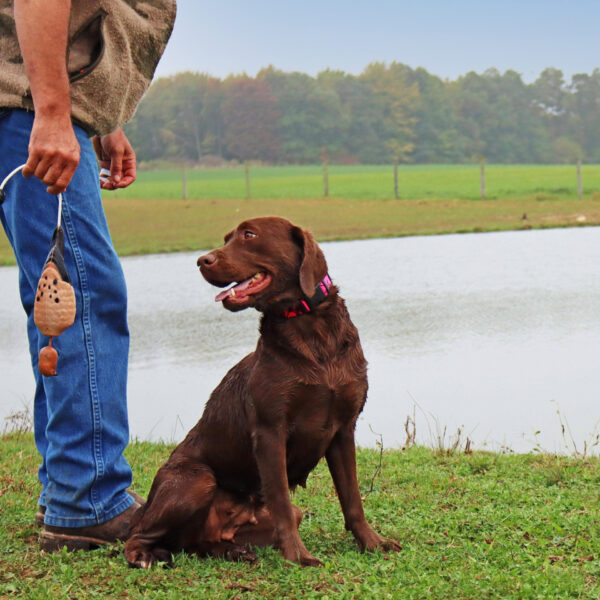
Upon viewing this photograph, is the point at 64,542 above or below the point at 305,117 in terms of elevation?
below

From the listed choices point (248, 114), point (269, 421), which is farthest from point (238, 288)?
point (248, 114)

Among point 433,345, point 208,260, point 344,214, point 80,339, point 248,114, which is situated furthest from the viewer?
point 248,114

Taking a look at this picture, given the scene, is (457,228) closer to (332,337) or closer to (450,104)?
(332,337)

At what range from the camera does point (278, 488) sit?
290cm

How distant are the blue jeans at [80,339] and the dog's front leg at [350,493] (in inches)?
30.7

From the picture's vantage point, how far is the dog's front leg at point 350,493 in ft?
10.1

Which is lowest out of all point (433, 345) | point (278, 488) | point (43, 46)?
point (433, 345)

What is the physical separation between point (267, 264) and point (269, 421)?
510 mm

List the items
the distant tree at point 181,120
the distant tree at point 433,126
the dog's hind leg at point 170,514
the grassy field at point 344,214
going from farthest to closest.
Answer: the distant tree at point 433,126
the distant tree at point 181,120
the grassy field at point 344,214
the dog's hind leg at point 170,514

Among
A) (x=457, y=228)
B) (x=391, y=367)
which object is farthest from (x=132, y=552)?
(x=457, y=228)

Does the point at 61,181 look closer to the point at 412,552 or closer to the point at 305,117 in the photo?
the point at 412,552

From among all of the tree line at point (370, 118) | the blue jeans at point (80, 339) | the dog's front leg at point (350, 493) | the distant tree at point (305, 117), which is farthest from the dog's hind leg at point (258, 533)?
the distant tree at point (305, 117)

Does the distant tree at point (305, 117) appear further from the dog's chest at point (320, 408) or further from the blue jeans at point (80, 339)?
the dog's chest at point (320, 408)

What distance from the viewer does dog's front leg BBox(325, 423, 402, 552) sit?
307 centimetres
